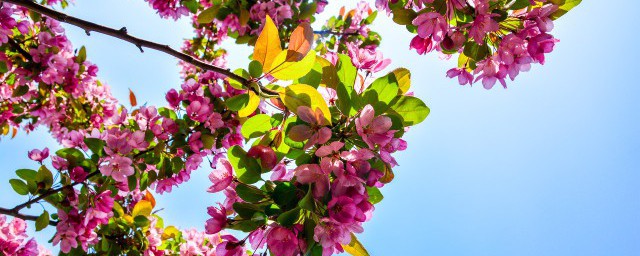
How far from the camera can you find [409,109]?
1.34 m

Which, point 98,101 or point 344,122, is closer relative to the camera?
point 344,122

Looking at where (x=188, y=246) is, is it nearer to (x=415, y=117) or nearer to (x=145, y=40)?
(x=145, y=40)

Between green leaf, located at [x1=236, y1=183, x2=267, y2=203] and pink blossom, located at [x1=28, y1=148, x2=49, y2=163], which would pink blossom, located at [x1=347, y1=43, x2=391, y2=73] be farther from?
pink blossom, located at [x1=28, y1=148, x2=49, y2=163]

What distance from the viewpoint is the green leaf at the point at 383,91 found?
1.30 m

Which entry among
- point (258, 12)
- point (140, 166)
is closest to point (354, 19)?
point (258, 12)

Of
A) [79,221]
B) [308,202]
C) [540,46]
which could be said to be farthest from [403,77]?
[79,221]

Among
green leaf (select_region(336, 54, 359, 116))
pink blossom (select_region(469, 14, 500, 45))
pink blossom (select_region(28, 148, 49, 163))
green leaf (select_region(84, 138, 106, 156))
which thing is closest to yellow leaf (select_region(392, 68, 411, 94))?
green leaf (select_region(336, 54, 359, 116))

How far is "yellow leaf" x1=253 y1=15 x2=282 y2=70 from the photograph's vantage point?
3.92 feet

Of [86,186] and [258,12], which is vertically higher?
[258,12]

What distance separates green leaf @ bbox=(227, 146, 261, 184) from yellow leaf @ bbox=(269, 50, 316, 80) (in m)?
0.27

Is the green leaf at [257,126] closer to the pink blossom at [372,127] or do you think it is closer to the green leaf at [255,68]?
the green leaf at [255,68]

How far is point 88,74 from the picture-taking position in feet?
10.2

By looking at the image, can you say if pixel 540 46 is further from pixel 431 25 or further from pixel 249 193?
pixel 249 193

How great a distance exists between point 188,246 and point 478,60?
7.10 feet
